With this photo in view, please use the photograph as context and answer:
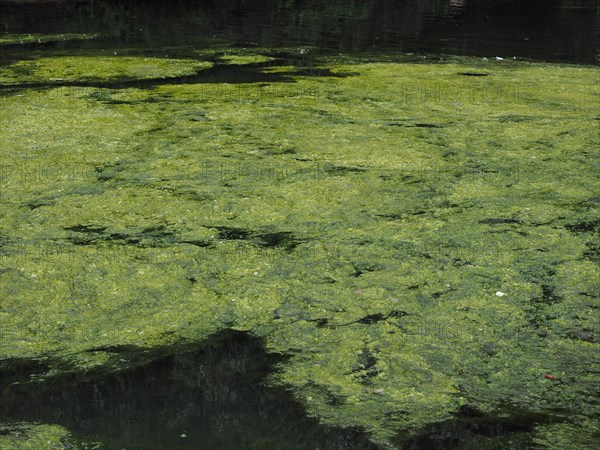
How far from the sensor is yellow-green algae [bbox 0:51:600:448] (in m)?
2.40

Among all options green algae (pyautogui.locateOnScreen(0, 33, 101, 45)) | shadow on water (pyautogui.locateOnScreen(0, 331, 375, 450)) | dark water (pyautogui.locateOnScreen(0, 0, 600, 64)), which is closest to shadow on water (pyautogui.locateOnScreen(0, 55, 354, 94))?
dark water (pyautogui.locateOnScreen(0, 0, 600, 64))

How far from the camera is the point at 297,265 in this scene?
307 cm

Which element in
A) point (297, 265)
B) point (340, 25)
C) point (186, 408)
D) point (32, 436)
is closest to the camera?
point (32, 436)

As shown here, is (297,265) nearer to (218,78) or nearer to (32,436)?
(32,436)

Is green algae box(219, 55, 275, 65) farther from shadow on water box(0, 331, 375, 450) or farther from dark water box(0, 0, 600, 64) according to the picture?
shadow on water box(0, 331, 375, 450)

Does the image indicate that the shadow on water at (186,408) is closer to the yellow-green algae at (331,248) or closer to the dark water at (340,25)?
the yellow-green algae at (331,248)

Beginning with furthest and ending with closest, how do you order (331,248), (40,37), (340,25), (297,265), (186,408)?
(340,25)
(40,37)
(331,248)
(297,265)
(186,408)

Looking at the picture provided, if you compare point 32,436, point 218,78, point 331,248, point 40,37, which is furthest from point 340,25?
point 32,436

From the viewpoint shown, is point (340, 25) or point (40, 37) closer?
point (40, 37)

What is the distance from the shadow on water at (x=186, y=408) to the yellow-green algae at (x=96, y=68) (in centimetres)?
461

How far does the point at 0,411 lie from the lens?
87.5 inches

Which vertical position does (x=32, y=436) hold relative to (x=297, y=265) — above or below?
below

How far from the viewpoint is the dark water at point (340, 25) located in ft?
31.5

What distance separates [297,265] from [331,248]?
210 millimetres
